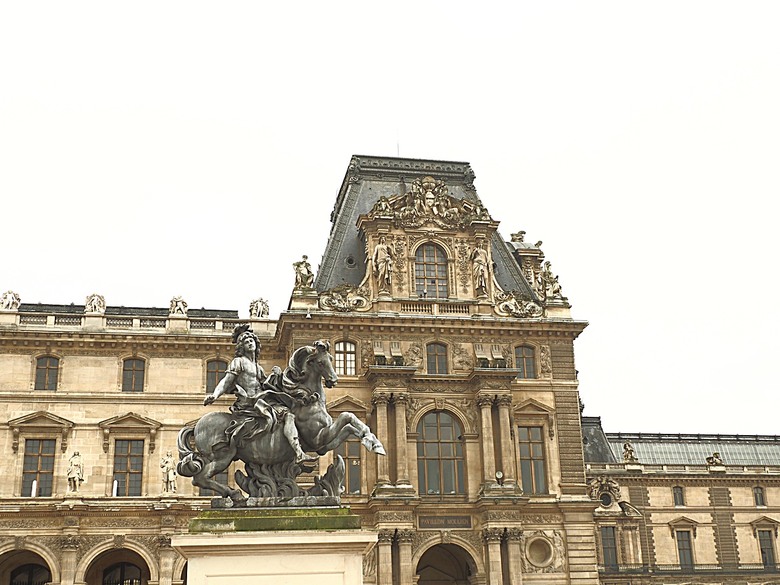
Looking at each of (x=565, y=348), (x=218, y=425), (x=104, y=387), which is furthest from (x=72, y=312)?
(x=218, y=425)

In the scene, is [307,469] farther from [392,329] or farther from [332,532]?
[392,329]

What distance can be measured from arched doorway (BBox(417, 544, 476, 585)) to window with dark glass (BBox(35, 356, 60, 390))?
58.9 feet

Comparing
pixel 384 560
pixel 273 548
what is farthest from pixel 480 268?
pixel 273 548

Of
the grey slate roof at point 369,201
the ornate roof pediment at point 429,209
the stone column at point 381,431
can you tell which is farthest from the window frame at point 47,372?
the ornate roof pediment at point 429,209

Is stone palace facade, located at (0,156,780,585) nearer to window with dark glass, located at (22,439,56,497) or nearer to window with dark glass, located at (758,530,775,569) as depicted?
window with dark glass, located at (22,439,56,497)

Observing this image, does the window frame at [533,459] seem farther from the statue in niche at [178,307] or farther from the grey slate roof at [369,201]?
the statue in niche at [178,307]

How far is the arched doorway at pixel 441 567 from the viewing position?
42562 millimetres

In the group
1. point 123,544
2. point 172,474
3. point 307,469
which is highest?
point 172,474

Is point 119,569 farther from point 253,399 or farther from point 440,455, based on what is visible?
point 253,399

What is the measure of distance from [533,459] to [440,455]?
4.21 meters

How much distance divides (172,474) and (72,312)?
31.1ft

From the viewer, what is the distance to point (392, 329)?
1684 inches

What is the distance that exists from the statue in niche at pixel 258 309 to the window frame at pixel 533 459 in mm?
13252

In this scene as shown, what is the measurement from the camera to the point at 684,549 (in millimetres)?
66188
